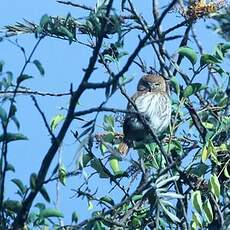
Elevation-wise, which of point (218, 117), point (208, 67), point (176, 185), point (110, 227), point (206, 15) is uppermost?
point (206, 15)

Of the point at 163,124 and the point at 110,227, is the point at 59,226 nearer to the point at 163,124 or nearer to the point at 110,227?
the point at 110,227

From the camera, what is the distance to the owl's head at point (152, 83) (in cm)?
590

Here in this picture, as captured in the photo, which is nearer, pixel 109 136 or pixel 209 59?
pixel 209 59

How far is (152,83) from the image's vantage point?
6.00 m

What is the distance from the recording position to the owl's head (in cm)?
590

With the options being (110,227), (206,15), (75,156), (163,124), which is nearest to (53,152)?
(75,156)

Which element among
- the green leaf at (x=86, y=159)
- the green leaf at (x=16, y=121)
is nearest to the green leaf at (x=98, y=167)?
the green leaf at (x=86, y=159)

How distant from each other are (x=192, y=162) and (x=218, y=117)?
0.63ft

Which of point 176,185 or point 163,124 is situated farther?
point 163,124

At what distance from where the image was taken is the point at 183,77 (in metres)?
3.55

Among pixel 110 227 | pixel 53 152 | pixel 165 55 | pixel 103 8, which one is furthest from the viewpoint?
pixel 165 55

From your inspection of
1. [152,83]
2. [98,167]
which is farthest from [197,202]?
[152,83]

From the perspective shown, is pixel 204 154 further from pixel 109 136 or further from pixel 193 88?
pixel 109 136

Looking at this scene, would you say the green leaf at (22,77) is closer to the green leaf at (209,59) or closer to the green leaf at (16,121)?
the green leaf at (16,121)
